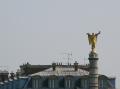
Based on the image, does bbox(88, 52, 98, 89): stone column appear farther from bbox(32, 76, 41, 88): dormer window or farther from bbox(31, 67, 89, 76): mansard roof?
bbox(31, 67, 89, 76): mansard roof

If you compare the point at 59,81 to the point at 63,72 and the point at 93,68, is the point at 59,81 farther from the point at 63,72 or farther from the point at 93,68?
the point at 93,68

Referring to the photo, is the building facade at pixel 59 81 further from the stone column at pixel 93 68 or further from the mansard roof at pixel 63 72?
the stone column at pixel 93 68

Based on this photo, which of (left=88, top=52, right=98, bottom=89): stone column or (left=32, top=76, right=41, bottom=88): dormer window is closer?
(left=88, top=52, right=98, bottom=89): stone column

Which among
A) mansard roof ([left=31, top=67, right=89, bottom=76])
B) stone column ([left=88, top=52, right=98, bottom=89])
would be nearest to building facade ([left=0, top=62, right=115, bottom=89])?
mansard roof ([left=31, top=67, right=89, bottom=76])

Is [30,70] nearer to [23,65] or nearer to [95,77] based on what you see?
[23,65]

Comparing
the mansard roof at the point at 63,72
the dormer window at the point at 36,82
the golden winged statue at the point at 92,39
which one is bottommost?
the dormer window at the point at 36,82

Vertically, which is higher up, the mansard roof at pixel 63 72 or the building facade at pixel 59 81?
the mansard roof at pixel 63 72

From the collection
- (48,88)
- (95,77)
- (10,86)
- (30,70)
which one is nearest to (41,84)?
(48,88)

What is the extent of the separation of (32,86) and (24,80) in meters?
1.72

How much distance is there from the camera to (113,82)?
118m

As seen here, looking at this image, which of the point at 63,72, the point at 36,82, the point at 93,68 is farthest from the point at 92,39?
the point at 63,72

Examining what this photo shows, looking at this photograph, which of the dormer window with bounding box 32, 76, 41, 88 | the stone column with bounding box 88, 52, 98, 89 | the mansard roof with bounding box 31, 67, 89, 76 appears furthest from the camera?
the mansard roof with bounding box 31, 67, 89, 76

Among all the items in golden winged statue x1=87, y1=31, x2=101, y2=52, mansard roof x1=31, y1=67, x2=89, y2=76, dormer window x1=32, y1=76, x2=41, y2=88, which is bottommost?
dormer window x1=32, y1=76, x2=41, y2=88

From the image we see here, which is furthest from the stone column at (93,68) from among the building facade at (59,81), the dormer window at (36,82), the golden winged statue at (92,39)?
the dormer window at (36,82)
